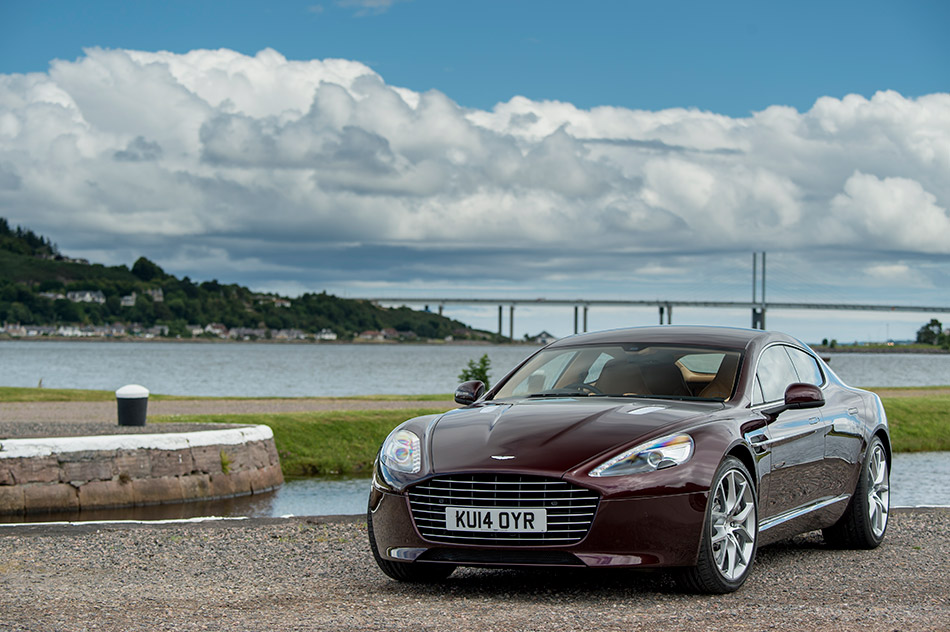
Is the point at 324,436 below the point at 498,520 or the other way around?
below

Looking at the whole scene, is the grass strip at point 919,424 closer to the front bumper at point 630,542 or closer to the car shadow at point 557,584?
the car shadow at point 557,584

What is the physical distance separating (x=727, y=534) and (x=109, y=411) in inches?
795

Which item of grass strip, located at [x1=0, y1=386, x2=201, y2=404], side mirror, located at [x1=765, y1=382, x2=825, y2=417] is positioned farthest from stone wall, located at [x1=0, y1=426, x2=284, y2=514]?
grass strip, located at [x1=0, y1=386, x2=201, y2=404]

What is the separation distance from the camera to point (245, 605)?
19.3 feet

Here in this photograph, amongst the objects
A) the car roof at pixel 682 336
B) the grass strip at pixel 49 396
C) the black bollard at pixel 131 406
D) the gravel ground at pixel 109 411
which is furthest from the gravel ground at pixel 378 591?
the grass strip at pixel 49 396

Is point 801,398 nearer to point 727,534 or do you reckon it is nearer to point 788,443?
point 788,443

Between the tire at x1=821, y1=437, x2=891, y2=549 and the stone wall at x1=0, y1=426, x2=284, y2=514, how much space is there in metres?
9.41

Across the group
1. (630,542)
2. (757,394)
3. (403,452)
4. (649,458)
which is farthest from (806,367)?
(403,452)

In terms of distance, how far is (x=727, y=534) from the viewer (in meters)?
6.13

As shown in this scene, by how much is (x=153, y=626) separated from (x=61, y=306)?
179088 millimetres

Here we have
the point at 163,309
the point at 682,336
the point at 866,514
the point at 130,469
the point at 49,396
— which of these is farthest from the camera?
the point at 163,309

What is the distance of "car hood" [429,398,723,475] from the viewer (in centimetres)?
584

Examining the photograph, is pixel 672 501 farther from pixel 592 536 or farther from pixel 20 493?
pixel 20 493

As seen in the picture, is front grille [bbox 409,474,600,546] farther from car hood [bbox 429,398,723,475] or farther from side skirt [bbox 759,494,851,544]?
side skirt [bbox 759,494,851,544]
